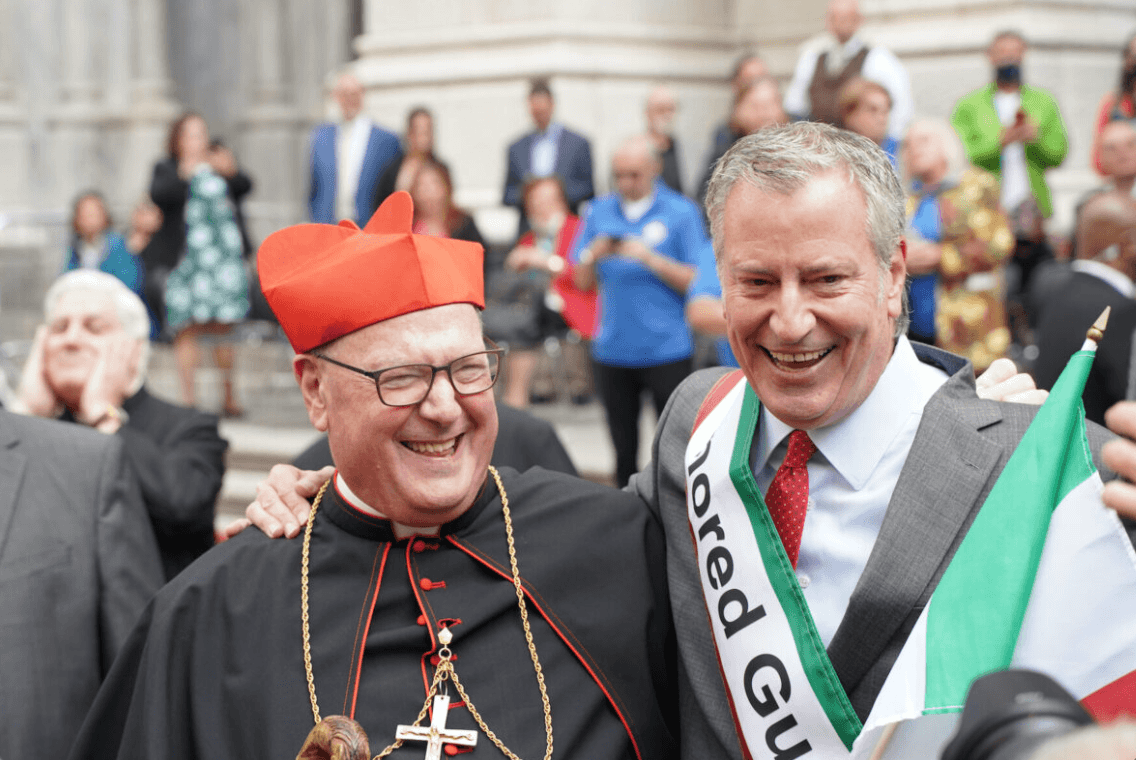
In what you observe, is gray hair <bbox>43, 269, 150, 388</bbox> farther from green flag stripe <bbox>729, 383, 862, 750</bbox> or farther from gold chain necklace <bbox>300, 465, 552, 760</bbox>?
green flag stripe <bbox>729, 383, 862, 750</bbox>

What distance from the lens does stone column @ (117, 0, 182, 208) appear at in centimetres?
1541

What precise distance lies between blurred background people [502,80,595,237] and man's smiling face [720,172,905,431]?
6.63 metres

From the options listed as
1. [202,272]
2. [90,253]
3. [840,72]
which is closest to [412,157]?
[202,272]

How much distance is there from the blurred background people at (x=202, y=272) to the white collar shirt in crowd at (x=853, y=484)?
7727 millimetres

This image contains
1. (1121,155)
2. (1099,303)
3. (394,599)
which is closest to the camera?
(394,599)

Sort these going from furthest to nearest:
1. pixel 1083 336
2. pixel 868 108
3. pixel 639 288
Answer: pixel 639 288, pixel 868 108, pixel 1083 336

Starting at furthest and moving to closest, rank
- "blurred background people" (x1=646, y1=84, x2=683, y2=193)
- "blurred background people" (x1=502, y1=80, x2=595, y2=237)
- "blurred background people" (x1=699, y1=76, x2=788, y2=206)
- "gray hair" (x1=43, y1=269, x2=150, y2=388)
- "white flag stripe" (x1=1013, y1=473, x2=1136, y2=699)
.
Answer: "blurred background people" (x1=502, y1=80, x2=595, y2=237)
"blurred background people" (x1=646, y1=84, x2=683, y2=193)
"blurred background people" (x1=699, y1=76, x2=788, y2=206)
"gray hair" (x1=43, y1=269, x2=150, y2=388)
"white flag stripe" (x1=1013, y1=473, x2=1136, y2=699)

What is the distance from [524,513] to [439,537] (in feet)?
0.63

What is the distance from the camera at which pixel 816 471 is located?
250cm

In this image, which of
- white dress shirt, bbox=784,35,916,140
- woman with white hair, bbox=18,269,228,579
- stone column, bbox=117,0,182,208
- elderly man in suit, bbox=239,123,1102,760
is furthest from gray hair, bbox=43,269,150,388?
stone column, bbox=117,0,182,208

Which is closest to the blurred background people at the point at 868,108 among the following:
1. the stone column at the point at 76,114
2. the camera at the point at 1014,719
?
the camera at the point at 1014,719

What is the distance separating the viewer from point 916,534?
2314mm

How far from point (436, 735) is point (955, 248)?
437 cm

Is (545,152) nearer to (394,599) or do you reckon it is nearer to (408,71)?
(408,71)
